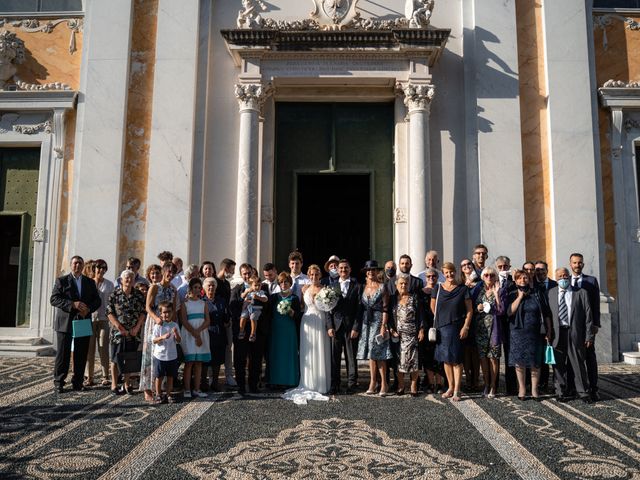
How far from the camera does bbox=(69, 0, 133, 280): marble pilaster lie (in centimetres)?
975

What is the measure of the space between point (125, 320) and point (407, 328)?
352cm

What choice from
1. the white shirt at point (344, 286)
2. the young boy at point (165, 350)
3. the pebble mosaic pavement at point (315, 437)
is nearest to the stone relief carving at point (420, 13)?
the white shirt at point (344, 286)

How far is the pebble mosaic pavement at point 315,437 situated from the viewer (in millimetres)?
3842

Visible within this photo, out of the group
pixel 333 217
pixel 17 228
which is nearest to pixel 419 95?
pixel 333 217

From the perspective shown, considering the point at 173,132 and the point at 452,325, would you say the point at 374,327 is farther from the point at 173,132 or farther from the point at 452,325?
the point at 173,132

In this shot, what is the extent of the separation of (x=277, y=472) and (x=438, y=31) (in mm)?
8492

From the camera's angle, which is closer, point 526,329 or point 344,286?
point 526,329

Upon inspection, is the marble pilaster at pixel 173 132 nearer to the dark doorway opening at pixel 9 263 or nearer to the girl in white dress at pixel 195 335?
the dark doorway opening at pixel 9 263

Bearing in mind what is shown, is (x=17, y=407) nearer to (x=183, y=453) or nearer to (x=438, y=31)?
(x=183, y=453)

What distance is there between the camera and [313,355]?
22.0 ft

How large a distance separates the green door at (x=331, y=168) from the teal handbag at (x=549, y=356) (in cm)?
449

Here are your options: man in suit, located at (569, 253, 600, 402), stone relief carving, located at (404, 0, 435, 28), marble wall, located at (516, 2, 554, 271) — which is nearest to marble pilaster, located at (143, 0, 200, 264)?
stone relief carving, located at (404, 0, 435, 28)

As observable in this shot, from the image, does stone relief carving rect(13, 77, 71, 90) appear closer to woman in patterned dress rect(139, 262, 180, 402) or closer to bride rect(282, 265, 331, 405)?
woman in patterned dress rect(139, 262, 180, 402)

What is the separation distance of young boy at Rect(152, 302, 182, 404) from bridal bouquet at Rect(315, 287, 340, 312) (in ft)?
5.85
